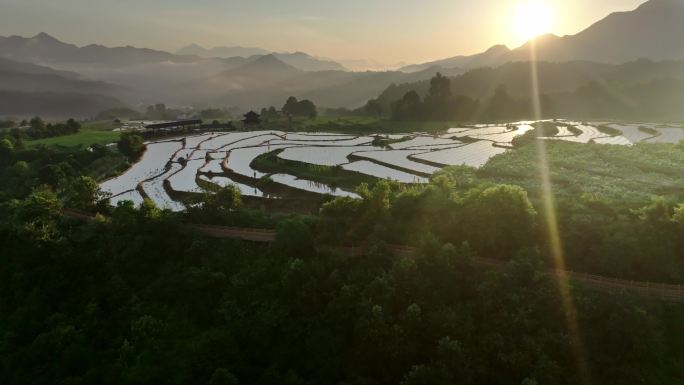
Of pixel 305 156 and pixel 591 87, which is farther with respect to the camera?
pixel 591 87

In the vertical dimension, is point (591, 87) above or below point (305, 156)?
above

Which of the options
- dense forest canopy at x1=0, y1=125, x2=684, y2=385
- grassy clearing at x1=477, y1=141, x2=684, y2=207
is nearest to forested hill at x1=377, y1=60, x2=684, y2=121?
grassy clearing at x1=477, y1=141, x2=684, y2=207

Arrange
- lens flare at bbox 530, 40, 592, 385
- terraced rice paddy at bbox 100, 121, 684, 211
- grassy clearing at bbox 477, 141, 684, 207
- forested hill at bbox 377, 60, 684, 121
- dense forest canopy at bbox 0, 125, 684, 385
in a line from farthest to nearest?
forested hill at bbox 377, 60, 684, 121
terraced rice paddy at bbox 100, 121, 684, 211
grassy clearing at bbox 477, 141, 684, 207
dense forest canopy at bbox 0, 125, 684, 385
lens flare at bbox 530, 40, 592, 385

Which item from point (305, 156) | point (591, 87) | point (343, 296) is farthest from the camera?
point (591, 87)

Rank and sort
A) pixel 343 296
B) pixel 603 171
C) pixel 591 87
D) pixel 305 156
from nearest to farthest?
pixel 343 296 < pixel 603 171 < pixel 305 156 < pixel 591 87

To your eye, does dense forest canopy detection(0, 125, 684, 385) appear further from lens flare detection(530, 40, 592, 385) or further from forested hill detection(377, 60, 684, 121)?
forested hill detection(377, 60, 684, 121)

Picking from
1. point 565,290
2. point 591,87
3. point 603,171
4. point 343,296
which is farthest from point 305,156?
point 591,87

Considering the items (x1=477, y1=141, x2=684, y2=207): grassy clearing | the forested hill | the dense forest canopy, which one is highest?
the forested hill

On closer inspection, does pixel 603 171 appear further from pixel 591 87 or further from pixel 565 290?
pixel 591 87

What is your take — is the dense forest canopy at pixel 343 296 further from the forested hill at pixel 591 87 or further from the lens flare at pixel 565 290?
the forested hill at pixel 591 87
